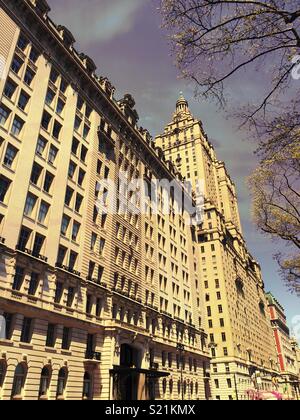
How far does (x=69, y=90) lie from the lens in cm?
3847

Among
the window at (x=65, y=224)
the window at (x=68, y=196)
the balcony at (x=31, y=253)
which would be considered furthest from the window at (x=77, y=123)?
the balcony at (x=31, y=253)

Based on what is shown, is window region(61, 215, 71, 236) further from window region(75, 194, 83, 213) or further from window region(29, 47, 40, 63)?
window region(29, 47, 40, 63)

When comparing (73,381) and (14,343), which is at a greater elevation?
(14,343)

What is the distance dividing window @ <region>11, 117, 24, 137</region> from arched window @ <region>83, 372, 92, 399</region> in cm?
2286

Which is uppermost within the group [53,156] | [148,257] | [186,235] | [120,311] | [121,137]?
[121,137]

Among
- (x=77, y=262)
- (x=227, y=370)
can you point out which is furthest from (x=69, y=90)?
(x=227, y=370)

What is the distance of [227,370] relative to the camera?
7350cm

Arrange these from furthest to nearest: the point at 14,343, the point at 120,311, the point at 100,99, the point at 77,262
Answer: the point at 100,99
the point at 120,311
the point at 77,262
the point at 14,343

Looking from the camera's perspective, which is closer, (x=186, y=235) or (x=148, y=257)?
(x=148, y=257)

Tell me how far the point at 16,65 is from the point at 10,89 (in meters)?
3.27

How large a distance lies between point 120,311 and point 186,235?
31.1 m

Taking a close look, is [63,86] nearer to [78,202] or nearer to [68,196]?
[68,196]
